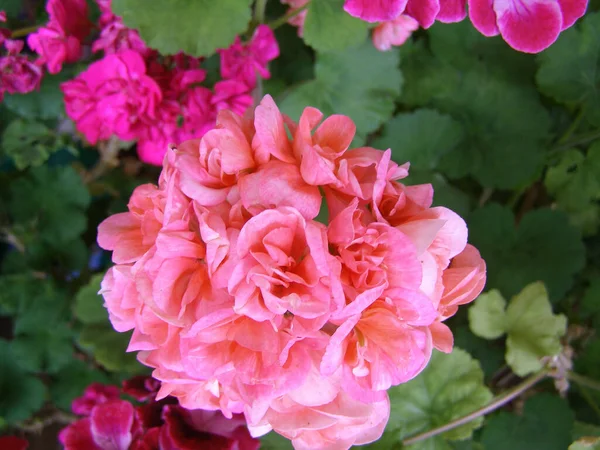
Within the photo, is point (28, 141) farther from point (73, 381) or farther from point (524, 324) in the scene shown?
point (524, 324)

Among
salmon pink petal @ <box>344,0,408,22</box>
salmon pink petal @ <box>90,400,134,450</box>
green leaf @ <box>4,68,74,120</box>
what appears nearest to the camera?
salmon pink petal @ <box>344,0,408,22</box>

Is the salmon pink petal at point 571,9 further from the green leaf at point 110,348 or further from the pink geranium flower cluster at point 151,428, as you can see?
the green leaf at point 110,348

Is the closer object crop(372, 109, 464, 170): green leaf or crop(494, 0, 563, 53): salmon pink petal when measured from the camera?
crop(494, 0, 563, 53): salmon pink petal

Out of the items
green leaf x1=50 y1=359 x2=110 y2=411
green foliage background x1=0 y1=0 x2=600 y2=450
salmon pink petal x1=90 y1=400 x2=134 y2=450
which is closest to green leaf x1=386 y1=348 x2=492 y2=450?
green foliage background x1=0 y1=0 x2=600 y2=450

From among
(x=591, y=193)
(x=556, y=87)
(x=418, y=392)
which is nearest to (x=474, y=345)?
(x=418, y=392)

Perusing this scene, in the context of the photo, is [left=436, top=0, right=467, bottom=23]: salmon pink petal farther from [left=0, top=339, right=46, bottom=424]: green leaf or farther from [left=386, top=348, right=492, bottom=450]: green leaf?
[left=0, top=339, right=46, bottom=424]: green leaf

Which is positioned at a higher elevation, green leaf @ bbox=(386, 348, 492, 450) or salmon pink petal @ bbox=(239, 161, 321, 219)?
salmon pink petal @ bbox=(239, 161, 321, 219)

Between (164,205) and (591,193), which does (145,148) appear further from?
(591,193)
